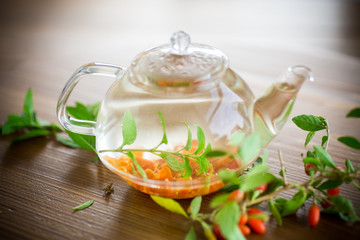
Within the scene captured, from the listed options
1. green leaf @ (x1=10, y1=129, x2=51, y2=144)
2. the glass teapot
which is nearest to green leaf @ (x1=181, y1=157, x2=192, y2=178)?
the glass teapot

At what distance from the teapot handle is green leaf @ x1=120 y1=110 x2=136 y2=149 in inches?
4.6

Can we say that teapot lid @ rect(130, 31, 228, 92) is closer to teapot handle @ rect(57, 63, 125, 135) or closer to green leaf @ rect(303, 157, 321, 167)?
teapot handle @ rect(57, 63, 125, 135)

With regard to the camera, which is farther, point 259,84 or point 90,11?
point 90,11

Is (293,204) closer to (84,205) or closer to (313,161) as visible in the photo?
(313,161)

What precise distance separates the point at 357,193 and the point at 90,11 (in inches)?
56.6

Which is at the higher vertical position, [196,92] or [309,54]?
[196,92]

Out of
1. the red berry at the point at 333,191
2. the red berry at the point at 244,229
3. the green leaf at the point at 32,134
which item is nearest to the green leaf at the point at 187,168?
the red berry at the point at 244,229

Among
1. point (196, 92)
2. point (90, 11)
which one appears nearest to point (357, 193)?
point (196, 92)

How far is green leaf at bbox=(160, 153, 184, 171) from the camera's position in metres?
0.57

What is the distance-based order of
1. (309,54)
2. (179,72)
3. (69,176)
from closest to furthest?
(179,72) → (69,176) → (309,54)

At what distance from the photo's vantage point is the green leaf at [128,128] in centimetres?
56

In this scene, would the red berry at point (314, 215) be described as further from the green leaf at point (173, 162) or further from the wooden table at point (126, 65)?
A: the green leaf at point (173, 162)

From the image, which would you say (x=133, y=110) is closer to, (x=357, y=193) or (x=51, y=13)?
(x=357, y=193)

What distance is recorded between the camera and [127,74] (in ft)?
2.03
